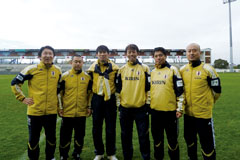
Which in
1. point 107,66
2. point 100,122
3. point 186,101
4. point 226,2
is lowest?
point 100,122

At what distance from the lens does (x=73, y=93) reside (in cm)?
294

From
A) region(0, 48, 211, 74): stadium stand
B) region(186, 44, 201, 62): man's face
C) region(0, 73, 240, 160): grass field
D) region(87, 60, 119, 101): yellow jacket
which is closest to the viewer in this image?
region(186, 44, 201, 62): man's face

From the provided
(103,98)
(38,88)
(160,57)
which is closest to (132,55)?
(160,57)

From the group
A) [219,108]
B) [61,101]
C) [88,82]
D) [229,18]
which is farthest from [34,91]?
[229,18]

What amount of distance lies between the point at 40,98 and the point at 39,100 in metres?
0.03

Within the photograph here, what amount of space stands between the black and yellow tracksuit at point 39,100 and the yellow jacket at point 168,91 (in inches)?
62.6

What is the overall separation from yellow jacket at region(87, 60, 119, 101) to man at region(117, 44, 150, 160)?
19 cm

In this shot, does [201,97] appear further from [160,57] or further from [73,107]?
[73,107]

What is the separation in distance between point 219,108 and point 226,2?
43.1 meters

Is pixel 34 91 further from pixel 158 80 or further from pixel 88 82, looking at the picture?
pixel 158 80

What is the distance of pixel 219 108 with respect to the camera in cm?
636

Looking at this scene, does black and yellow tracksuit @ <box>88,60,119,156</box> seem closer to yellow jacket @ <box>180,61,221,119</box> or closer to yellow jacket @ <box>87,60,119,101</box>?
yellow jacket @ <box>87,60,119,101</box>

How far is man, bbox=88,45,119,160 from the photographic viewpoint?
2908 mm

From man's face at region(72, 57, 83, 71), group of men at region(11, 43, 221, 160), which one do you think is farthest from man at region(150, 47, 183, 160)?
man's face at region(72, 57, 83, 71)
